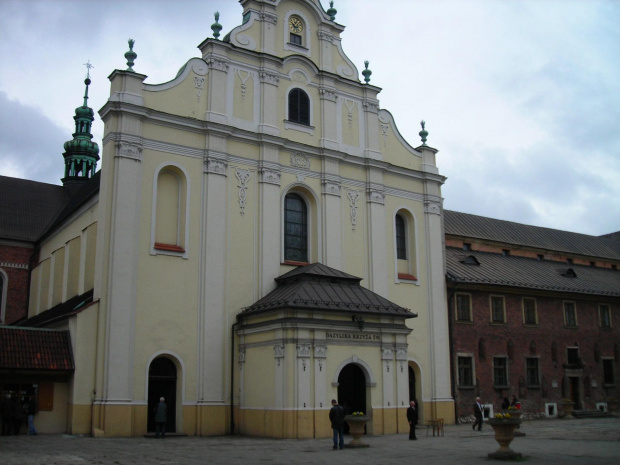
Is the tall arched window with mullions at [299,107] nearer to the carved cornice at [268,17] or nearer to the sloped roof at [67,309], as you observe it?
the carved cornice at [268,17]

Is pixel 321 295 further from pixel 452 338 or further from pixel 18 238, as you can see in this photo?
pixel 18 238

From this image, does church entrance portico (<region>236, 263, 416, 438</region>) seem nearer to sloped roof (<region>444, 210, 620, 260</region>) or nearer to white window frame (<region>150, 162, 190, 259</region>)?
white window frame (<region>150, 162, 190, 259</region>)

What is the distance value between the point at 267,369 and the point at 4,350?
9041mm

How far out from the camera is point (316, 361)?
959 inches

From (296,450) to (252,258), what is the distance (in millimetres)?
9960

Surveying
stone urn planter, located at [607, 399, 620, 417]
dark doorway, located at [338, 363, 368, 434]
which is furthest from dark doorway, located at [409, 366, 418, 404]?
stone urn planter, located at [607, 399, 620, 417]

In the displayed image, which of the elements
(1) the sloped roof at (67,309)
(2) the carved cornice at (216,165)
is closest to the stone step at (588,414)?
(2) the carved cornice at (216,165)

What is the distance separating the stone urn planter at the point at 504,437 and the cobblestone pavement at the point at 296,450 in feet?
1.24

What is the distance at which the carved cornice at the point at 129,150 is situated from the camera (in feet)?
84.1

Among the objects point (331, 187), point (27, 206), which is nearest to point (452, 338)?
point (331, 187)

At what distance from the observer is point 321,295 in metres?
25.9

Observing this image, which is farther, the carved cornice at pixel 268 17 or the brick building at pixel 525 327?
the brick building at pixel 525 327

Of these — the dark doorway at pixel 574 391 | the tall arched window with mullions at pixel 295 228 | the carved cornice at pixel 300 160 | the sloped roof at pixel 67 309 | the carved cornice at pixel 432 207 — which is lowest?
the dark doorway at pixel 574 391

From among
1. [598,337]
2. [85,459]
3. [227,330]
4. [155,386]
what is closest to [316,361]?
[227,330]
